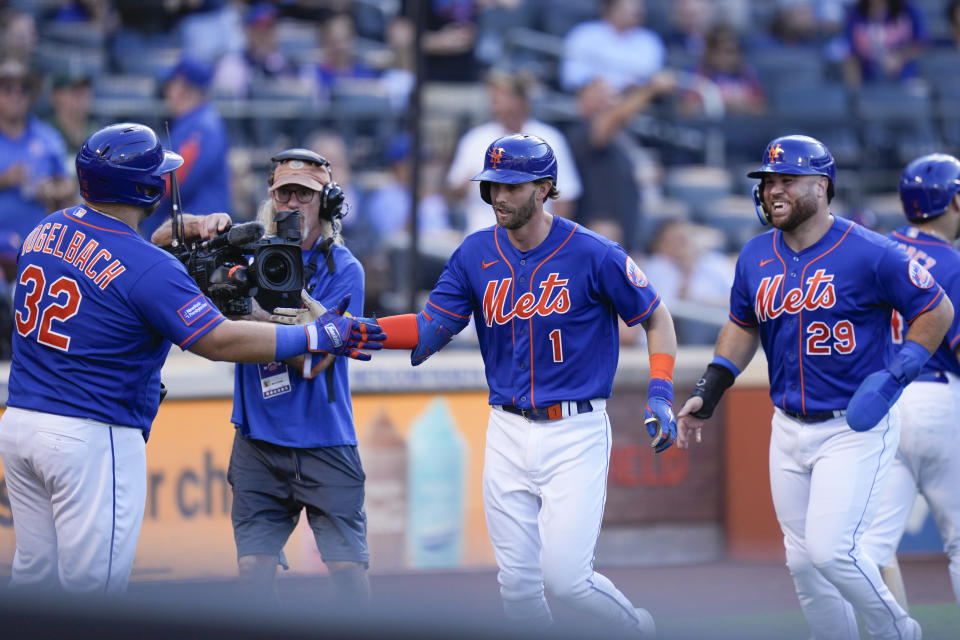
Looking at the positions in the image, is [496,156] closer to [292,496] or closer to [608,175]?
[292,496]

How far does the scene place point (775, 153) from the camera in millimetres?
5344

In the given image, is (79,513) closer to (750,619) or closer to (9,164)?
(750,619)

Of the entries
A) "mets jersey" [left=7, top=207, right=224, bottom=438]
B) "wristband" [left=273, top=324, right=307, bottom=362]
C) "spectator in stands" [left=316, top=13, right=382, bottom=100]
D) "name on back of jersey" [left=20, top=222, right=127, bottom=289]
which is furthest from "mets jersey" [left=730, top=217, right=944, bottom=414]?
"spectator in stands" [left=316, top=13, right=382, bottom=100]

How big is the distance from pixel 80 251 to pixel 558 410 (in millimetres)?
1936

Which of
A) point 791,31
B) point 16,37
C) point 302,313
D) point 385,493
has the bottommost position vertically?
point 385,493

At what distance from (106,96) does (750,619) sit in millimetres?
6914

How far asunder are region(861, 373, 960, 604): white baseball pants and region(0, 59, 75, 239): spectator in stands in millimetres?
5640

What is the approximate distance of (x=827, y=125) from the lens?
41.3 ft

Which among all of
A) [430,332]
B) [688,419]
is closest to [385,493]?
[430,332]

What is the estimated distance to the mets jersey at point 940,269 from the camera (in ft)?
19.0

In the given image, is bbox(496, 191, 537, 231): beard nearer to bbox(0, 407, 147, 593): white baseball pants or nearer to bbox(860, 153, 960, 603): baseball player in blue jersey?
bbox(0, 407, 147, 593): white baseball pants

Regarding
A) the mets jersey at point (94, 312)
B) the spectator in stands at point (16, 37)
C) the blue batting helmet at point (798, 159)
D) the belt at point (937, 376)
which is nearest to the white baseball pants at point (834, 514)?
the belt at point (937, 376)

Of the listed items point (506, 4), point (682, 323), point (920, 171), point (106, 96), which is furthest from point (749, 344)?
point (506, 4)

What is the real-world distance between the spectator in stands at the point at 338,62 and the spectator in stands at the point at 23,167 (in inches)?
136
